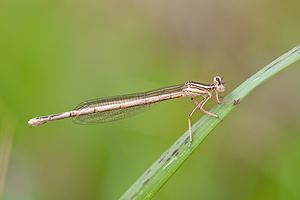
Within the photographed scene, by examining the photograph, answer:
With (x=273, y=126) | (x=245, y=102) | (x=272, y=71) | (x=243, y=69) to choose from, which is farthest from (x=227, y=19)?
(x=272, y=71)

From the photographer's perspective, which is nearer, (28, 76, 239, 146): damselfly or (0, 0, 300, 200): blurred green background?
(28, 76, 239, 146): damselfly

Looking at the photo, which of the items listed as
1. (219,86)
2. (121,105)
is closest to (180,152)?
(219,86)

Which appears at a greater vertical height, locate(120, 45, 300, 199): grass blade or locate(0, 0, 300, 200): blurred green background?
locate(0, 0, 300, 200): blurred green background

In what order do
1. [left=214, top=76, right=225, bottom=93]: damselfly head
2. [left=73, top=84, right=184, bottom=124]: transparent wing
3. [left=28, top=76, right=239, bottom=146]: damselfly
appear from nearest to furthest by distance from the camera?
[left=214, top=76, right=225, bottom=93]: damselfly head < [left=28, top=76, right=239, bottom=146]: damselfly < [left=73, top=84, right=184, bottom=124]: transparent wing

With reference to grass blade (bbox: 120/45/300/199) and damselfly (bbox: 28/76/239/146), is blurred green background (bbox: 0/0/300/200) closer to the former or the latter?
damselfly (bbox: 28/76/239/146)

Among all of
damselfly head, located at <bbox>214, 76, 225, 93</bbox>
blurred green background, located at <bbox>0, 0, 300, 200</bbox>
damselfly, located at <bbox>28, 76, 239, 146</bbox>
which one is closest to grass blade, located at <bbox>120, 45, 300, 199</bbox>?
damselfly head, located at <bbox>214, 76, 225, 93</bbox>

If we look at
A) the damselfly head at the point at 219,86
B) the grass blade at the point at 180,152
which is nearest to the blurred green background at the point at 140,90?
the damselfly head at the point at 219,86

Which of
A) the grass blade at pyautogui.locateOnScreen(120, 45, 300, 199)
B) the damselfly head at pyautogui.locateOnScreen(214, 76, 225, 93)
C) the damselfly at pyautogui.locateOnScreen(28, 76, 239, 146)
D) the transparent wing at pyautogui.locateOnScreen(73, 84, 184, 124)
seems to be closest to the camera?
the grass blade at pyautogui.locateOnScreen(120, 45, 300, 199)

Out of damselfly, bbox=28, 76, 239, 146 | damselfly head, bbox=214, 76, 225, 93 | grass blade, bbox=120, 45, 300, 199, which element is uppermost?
damselfly, bbox=28, 76, 239, 146

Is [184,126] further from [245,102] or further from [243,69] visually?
[243,69]
